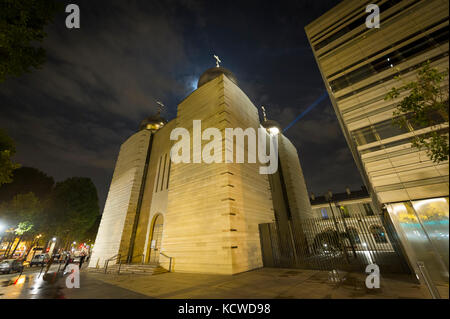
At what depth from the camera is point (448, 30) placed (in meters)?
6.35

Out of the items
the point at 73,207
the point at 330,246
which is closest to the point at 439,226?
the point at 330,246

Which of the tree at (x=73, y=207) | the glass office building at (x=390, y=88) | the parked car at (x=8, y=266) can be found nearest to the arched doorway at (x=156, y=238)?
the parked car at (x=8, y=266)

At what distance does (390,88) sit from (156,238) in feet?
58.4

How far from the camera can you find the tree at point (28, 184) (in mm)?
24094

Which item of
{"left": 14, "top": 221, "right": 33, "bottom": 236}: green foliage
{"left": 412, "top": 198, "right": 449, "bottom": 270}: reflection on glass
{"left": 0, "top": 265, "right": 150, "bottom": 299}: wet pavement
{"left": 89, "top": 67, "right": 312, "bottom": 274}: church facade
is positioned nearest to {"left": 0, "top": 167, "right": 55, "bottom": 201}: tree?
{"left": 14, "top": 221, "right": 33, "bottom": 236}: green foliage

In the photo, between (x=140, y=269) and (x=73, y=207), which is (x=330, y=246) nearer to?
(x=140, y=269)

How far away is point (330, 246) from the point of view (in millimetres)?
9008

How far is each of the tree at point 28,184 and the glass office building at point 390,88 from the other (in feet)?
129

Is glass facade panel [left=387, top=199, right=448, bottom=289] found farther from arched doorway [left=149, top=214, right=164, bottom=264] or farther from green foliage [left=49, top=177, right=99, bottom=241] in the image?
green foliage [left=49, top=177, right=99, bottom=241]

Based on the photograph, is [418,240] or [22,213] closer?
[418,240]

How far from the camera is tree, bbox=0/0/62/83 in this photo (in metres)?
6.09

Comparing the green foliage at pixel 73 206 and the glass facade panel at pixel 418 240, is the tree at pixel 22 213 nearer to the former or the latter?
the green foliage at pixel 73 206
